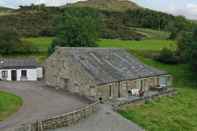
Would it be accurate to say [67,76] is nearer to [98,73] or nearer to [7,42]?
[98,73]

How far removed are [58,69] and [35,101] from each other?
7.93 m

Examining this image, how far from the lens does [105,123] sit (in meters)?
29.0

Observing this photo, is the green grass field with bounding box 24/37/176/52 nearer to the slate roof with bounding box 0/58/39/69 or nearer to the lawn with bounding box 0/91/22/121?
the slate roof with bounding box 0/58/39/69

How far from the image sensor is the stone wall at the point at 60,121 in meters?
25.0

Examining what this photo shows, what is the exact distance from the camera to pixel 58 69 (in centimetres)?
4184

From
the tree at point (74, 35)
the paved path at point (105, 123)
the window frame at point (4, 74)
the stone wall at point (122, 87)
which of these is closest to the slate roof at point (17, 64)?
the window frame at point (4, 74)

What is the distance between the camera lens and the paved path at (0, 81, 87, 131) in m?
28.2

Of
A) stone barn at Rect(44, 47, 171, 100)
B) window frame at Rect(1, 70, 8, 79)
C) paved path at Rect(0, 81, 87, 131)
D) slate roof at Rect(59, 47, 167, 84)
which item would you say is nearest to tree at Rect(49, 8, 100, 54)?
window frame at Rect(1, 70, 8, 79)

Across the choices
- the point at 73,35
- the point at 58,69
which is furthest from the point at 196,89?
the point at 73,35

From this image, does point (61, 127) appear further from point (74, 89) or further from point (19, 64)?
point (19, 64)

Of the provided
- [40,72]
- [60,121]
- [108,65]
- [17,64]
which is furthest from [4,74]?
[60,121]

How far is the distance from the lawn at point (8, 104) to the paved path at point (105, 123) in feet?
18.6

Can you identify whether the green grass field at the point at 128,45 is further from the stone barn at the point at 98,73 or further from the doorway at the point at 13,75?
the stone barn at the point at 98,73

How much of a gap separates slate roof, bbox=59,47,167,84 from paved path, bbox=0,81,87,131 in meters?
3.71
